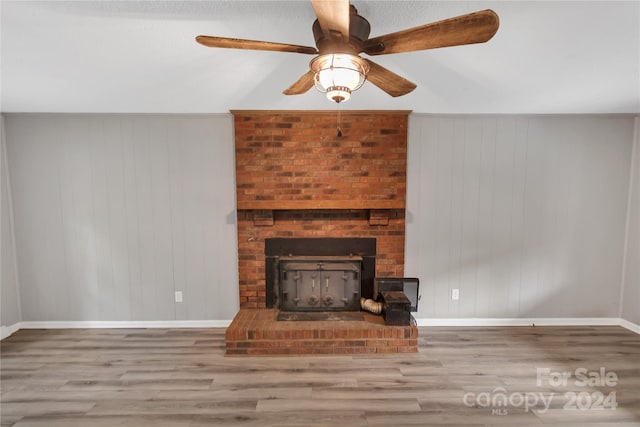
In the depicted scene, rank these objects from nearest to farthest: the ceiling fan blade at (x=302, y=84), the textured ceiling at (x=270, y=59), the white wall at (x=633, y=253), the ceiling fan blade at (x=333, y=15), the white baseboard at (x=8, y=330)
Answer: the ceiling fan blade at (x=333, y=15)
the textured ceiling at (x=270, y=59)
the ceiling fan blade at (x=302, y=84)
the white baseboard at (x=8, y=330)
the white wall at (x=633, y=253)

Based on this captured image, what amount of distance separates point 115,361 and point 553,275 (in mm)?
4343

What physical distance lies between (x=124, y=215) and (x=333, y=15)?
9.59ft

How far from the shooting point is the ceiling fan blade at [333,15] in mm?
950

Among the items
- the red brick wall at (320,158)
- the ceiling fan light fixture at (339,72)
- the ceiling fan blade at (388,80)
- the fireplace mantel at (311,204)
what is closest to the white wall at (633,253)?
the red brick wall at (320,158)

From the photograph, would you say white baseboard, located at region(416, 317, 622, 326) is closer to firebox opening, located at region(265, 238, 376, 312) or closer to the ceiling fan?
firebox opening, located at region(265, 238, 376, 312)

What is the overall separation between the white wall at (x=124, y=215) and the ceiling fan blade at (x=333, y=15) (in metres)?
2.05

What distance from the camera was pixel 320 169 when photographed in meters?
2.86

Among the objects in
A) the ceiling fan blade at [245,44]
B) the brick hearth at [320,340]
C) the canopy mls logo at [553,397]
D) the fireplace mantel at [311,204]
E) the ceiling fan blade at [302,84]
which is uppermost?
the ceiling fan blade at [245,44]

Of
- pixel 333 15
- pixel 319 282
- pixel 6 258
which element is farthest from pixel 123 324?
pixel 333 15

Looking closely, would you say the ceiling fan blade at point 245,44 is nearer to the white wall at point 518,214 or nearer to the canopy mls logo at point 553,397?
the white wall at point 518,214

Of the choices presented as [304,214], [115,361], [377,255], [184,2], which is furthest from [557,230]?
[115,361]

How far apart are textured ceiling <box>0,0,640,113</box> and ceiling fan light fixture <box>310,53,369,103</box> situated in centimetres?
36

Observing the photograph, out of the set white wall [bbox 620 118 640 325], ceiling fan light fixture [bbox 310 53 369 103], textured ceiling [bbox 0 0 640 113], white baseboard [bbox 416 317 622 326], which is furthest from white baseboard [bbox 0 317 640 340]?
ceiling fan light fixture [bbox 310 53 369 103]

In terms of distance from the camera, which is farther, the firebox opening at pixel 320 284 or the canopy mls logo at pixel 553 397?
the firebox opening at pixel 320 284
